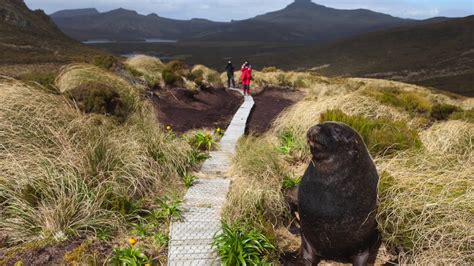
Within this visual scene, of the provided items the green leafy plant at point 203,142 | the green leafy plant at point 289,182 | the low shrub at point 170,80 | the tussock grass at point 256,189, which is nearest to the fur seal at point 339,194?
the tussock grass at point 256,189

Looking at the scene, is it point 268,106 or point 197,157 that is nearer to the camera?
point 197,157

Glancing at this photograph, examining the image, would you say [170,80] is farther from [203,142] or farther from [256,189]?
Result: [256,189]

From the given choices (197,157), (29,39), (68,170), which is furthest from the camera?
(29,39)

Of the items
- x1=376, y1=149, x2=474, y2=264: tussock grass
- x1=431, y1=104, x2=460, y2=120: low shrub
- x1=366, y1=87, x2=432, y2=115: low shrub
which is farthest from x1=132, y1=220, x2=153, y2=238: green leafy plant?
x1=431, y1=104, x2=460, y2=120: low shrub

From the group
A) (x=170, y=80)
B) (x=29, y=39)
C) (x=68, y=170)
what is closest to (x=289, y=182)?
(x=68, y=170)

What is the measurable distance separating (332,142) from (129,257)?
6.79 ft

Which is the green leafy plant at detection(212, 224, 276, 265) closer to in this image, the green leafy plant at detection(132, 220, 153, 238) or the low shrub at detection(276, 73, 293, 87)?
the green leafy plant at detection(132, 220, 153, 238)

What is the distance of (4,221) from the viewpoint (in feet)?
12.7

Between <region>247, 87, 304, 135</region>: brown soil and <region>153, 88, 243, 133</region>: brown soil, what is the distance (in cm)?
68

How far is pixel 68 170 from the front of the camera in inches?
172

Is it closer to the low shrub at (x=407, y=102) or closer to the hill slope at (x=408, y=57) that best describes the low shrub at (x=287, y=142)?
the low shrub at (x=407, y=102)

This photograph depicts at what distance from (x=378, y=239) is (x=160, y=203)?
2519 mm

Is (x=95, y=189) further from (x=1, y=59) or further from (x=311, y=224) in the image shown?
(x=1, y=59)

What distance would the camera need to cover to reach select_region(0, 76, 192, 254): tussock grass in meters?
3.90
